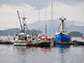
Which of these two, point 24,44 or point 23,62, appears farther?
point 24,44

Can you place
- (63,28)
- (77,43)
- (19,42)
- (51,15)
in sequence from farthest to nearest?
(63,28)
(77,43)
(51,15)
(19,42)

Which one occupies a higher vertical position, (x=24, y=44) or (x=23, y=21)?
(x=23, y=21)

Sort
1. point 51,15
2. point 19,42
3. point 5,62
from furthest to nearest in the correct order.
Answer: point 51,15 < point 19,42 < point 5,62

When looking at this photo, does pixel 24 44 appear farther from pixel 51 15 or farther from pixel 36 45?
pixel 51 15

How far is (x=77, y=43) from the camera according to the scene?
122938 mm

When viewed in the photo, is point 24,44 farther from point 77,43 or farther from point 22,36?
point 77,43

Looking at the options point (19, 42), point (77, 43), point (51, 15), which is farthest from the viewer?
point (77, 43)

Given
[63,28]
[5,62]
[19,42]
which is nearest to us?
[5,62]

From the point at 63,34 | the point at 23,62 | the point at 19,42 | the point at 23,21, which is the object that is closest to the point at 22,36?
the point at 19,42

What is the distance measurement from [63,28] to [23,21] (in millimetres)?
37858

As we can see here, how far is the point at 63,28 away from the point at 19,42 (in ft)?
184

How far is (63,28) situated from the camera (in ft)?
454

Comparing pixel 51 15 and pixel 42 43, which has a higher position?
pixel 51 15

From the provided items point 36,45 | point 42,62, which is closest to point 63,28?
point 36,45
